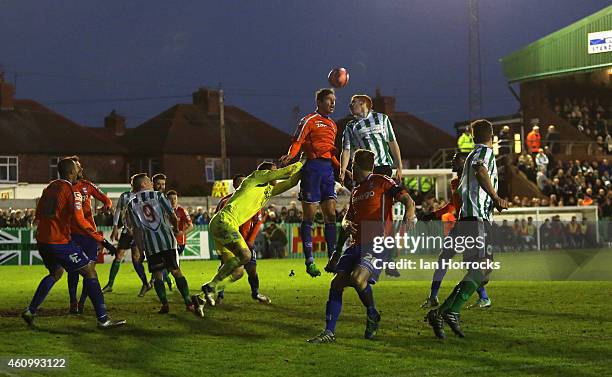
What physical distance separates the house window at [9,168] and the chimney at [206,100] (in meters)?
17.5

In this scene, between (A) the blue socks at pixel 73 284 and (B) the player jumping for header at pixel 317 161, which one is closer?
(B) the player jumping for header at pixel 317 161

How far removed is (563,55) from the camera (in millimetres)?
53094

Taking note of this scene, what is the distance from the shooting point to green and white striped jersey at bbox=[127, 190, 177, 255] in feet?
49.5

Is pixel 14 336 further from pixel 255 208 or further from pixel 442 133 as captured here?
pixel 442 133

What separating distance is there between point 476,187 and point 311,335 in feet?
8.42

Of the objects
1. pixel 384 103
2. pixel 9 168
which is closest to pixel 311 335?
pixel 9 168

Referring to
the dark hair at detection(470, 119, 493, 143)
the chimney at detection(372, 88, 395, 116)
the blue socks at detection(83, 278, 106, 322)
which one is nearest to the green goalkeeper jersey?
the blue socks at detection(83, 278, 106, 322)

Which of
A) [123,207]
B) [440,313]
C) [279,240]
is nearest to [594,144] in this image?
[279,240]

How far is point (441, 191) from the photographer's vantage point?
45219mm

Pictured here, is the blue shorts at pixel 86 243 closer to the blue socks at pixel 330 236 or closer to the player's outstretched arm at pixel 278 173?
the blue socks at pixel 330 236

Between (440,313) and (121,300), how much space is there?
7.62m

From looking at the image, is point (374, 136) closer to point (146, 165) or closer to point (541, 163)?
point (541, 163)

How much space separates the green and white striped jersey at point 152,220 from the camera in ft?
49.5

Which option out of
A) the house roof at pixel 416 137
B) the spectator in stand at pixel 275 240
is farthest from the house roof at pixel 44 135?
the spectator in stand at pixel 275 240
